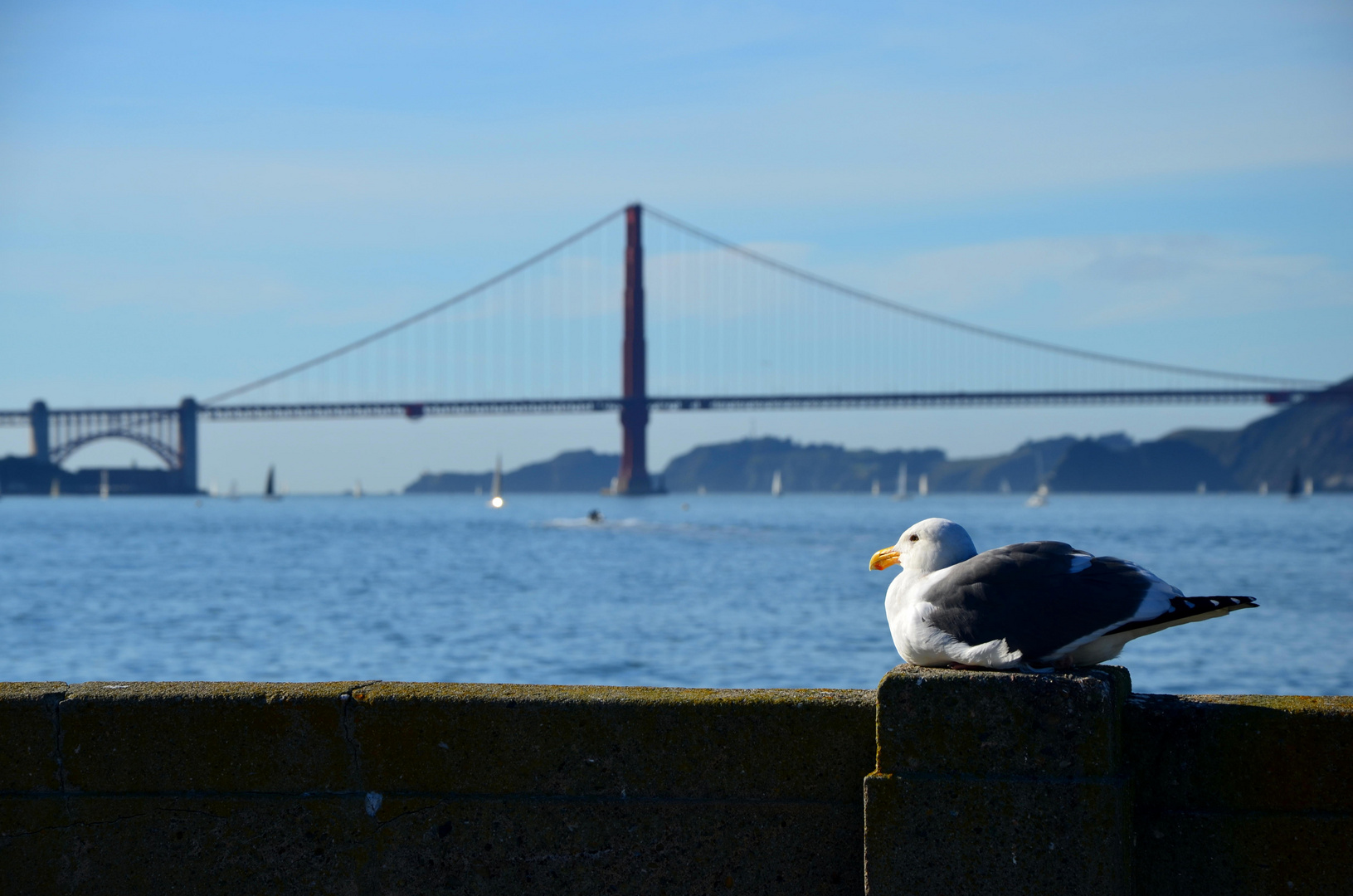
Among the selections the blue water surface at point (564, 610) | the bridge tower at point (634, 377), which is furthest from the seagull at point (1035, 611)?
→ the bridge tower at point (634, 377)

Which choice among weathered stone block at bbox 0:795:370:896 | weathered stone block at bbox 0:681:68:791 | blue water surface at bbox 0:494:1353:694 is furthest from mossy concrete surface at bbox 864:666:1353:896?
blue water surface at bbox 0:494:1353:694

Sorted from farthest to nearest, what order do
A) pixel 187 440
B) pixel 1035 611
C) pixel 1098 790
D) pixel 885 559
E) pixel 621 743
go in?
pixel 187 440
pixel 885 559
pixel 621 743
pixel 1035 611
pixel 1098 790

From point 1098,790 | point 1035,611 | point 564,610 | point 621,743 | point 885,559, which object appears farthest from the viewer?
point 564,610

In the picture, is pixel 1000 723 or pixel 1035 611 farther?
pixel 1035 611

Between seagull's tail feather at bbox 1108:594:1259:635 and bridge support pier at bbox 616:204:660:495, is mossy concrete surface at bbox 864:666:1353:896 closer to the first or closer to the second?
seagull's tail feather at bbox 1108:594:1259:635

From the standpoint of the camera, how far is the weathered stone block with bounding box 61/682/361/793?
244 cm

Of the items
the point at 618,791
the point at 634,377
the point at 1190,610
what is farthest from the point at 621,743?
the point at 634,377

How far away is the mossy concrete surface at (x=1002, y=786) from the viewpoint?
2.16 m

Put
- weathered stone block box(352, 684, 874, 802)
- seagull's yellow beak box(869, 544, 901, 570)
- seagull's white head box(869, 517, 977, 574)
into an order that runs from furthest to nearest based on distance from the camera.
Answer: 1. seagull's yellow beak box(869, 544, 901, 570)
2. seagull's white head box(869, 517, 977, 574)
3. weathered stone block box(352, 684, 874, 802)

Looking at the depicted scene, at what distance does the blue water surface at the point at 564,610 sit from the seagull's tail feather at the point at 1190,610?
11110 millimetres

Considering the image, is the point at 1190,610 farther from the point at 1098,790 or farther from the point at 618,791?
the point at 618,791

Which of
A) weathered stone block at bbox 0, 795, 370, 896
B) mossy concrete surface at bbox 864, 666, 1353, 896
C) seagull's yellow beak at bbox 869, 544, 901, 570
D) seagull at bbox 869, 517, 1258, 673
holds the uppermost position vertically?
seagull's yellow beak at bbox 869, 544, 901, 570

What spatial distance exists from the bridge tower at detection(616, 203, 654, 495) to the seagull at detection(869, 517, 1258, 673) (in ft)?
227

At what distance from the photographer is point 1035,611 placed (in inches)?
89.9
